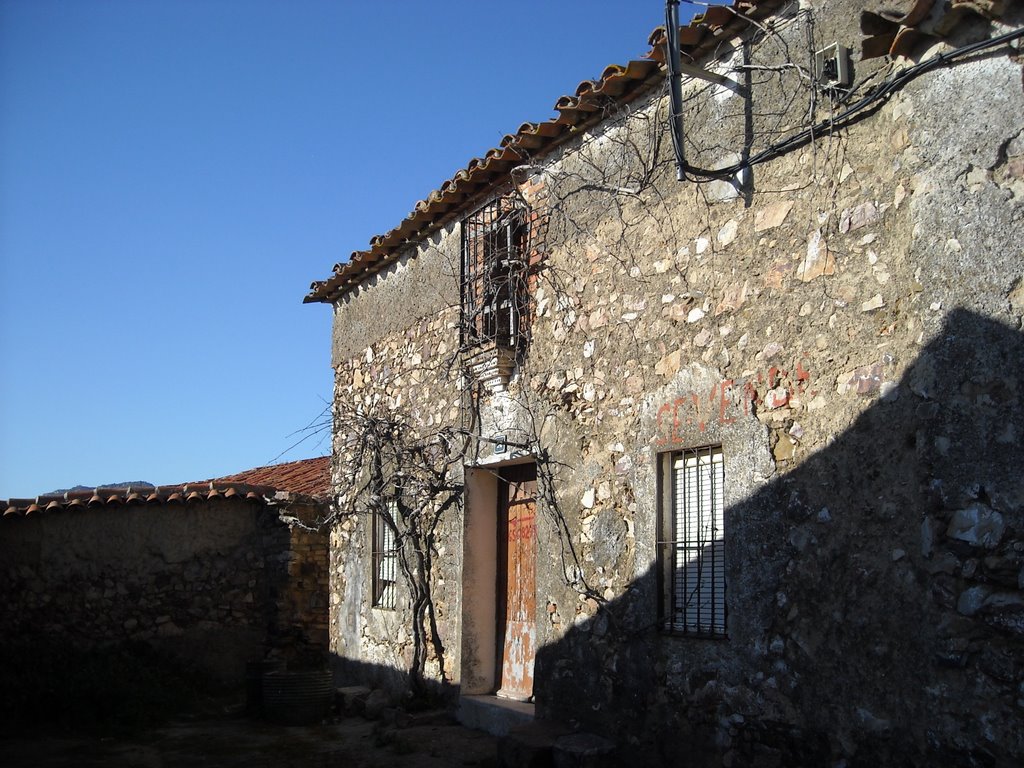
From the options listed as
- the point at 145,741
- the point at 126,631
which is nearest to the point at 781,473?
the point at 145,741

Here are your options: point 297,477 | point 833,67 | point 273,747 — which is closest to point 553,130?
point 833,67

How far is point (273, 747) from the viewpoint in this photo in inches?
328

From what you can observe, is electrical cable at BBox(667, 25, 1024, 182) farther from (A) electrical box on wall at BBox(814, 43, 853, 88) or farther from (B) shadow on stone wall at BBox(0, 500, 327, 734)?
(B) shadow on stone wall at BBox(0, 500, 327, 734)

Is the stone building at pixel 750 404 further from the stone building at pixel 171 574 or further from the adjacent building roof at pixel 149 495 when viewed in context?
the adjacent building roof at pixel 149 495

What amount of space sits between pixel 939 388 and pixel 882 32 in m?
1.78

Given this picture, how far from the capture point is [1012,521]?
4.35 metres

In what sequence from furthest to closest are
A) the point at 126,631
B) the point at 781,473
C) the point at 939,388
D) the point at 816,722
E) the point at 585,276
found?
the point at 126,631 < the point at 585,276 < the point at 781,473 < the point at 816,722 < the point at 939,388

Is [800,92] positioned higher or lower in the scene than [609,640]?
higher

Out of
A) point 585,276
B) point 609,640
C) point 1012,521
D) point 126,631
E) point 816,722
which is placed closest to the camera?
point 1012,521

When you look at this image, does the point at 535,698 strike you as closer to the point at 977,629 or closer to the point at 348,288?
the point at 977,629

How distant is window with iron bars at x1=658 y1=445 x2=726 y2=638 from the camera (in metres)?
6.05

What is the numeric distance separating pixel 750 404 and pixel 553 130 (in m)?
2.91

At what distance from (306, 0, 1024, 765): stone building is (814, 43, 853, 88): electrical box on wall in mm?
14

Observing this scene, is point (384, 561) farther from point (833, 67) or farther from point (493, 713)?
point (833, 67)
